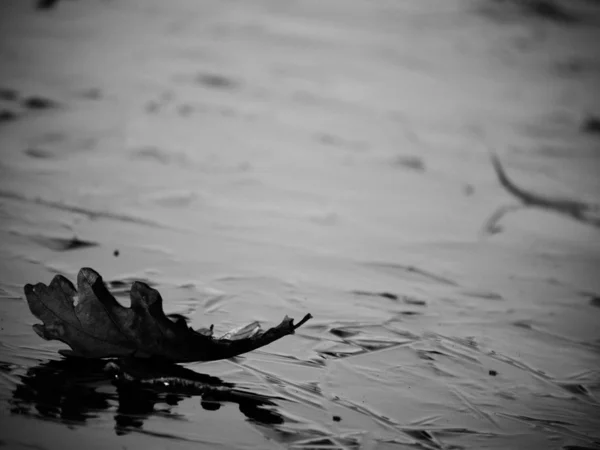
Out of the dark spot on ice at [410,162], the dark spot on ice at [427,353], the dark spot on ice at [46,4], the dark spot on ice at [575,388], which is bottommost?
the dark spot on ice at [410,162]

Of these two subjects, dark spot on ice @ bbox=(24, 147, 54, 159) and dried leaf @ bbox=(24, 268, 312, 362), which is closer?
dried leaf @ bbox=(24, 268, 312, 362)

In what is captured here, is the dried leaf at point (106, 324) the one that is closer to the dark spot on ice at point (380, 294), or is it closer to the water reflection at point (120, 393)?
the water reflection at point (120, 393)

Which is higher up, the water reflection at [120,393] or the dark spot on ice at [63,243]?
the water reflection at [120,393]

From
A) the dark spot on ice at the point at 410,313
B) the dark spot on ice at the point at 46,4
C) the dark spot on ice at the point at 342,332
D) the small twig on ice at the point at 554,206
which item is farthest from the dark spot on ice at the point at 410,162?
the dark spot on ice at the point at 46,4

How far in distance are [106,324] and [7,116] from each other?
6.97ft

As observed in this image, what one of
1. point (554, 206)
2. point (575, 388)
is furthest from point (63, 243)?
point (554, 206)

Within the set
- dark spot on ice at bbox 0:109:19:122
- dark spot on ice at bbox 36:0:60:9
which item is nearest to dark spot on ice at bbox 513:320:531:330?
dark spot on ice at bbox 0:109:19:122

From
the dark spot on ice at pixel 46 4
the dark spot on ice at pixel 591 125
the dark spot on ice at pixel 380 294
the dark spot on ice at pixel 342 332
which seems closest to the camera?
the dark spot on ice at pixel 342 332

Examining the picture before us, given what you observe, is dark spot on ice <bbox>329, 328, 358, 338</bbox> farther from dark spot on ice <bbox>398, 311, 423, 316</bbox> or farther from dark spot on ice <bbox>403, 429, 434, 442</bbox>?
dark spot on ice <bbox>403, 429, 434, 442</bbox>

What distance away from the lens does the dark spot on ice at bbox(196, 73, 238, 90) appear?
3.50 meters

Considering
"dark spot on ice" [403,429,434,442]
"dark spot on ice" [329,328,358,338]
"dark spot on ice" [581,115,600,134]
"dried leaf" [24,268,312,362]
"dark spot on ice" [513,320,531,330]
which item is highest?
"dried leaf" [24,268,312,362]

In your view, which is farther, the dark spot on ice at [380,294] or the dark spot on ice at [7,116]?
the dark spot on ice at [7,116]

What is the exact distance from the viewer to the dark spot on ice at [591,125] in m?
3.29

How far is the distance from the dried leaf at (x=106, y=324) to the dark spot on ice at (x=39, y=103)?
2.14 metres
